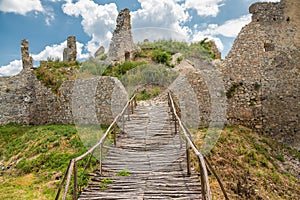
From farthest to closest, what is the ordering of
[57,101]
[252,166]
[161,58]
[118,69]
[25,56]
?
[161,58] < [118,69] < [25,56] < [57,101] < [252,166]

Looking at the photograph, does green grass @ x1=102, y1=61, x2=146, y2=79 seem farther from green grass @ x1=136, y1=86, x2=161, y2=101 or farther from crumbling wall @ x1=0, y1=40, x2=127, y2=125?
crumbling wall @ x1=0, y1=40, x2=127, y2=125

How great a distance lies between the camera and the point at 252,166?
7973 mm

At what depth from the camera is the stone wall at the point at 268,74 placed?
396 inches

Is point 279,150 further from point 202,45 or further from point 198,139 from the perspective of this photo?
point 202,45

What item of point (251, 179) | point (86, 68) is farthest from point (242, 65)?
point (86, 68)

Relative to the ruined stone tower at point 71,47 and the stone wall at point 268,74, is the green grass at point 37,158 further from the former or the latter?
the ruined stone tower at point 71,47

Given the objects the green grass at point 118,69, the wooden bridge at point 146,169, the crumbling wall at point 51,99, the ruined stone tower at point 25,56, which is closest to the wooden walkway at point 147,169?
the wooden bridge at point 146,169

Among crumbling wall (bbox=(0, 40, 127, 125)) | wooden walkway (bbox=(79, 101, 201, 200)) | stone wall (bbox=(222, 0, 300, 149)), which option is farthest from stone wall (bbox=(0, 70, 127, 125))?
stone wall (bbox=(222, 0, 300, 149))

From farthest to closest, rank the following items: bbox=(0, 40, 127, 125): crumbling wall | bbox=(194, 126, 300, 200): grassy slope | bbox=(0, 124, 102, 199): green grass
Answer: bbox=(0, 40, 127, 125): crumbling wall
bbox=(194, 126, 300, 200): grassy slope
bbox=(0, 124, 102, 199): green grass

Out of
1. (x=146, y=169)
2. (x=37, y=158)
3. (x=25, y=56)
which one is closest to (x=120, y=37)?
(x=25, y=56)

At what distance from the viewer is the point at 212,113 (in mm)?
10602

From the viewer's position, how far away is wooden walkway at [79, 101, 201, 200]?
4762mm

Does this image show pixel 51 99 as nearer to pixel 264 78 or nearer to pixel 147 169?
pixel 147 169

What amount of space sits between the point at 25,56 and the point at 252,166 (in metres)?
13.7
